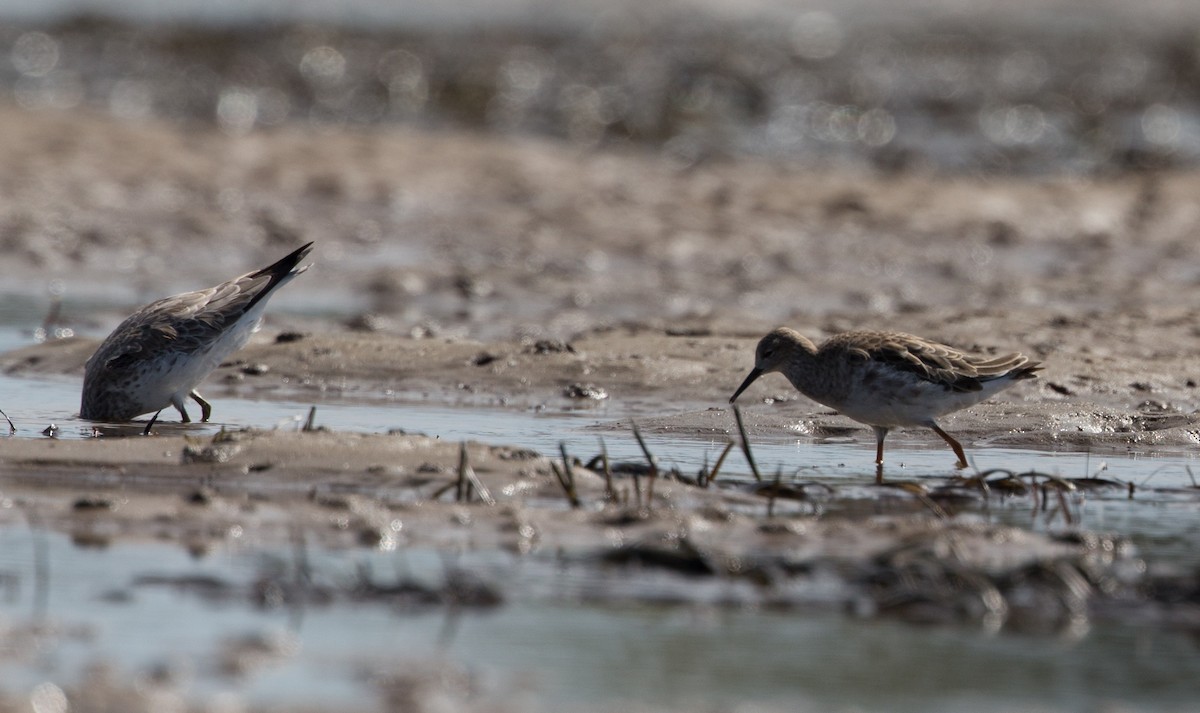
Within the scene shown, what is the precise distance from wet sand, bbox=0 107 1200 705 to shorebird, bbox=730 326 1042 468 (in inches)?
26.4

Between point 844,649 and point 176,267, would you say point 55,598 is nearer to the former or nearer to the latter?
point 844,649

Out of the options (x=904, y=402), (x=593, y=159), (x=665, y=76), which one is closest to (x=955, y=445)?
(x=904, y=402)

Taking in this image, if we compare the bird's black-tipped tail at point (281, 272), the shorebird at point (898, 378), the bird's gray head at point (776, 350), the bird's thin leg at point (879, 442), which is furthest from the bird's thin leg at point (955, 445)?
the bird's black-tipped tail at point (281, 272)

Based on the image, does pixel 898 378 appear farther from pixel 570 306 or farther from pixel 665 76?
pixel 665 76

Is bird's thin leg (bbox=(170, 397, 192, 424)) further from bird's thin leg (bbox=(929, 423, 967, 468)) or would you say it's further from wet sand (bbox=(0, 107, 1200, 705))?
bird's thin leg (bbox=(929, 423, 967, 468))

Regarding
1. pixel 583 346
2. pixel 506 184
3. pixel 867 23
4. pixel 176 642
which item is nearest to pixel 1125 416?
pixel 583 346

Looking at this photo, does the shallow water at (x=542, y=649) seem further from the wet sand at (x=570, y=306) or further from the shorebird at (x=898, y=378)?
the shorebird at (x=898, y=378)

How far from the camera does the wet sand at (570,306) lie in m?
7.02

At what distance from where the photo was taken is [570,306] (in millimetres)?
14648

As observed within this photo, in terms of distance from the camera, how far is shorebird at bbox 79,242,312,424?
32.2ft

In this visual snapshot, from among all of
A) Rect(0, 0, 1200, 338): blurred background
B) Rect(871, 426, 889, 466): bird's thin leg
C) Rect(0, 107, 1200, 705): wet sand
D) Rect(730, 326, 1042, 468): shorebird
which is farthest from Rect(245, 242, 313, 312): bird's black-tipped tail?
Rect(871, 426, 889, 466): bird's thin leg

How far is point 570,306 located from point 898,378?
19.4 feet

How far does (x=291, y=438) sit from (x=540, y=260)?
27.2 ft

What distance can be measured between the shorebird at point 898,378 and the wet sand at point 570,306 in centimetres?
67
